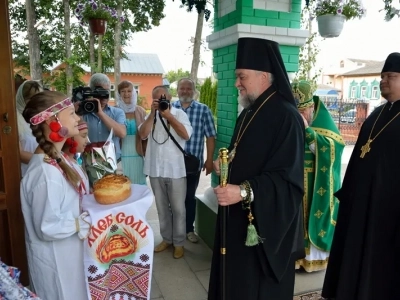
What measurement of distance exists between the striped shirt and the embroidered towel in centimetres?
161

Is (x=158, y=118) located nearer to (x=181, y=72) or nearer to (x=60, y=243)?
(x=60, y=243)

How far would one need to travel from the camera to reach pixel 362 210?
7.80 ft

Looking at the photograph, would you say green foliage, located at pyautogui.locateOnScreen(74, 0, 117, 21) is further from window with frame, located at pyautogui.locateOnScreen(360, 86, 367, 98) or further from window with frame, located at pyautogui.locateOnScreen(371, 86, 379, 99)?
window with frame, located at pyautogui.locateOnScreen(360, 86, 367, 98)

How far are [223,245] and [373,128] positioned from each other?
4.67 ft

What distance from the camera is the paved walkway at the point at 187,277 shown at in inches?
110

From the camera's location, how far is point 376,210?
228 centimetres

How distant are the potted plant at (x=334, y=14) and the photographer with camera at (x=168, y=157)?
1996 millimetres

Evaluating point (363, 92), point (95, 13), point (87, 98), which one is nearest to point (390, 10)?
point (87, 98)

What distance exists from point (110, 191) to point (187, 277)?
1.64 m

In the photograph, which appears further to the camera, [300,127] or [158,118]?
[158,118]

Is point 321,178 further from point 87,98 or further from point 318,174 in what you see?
point 87,98

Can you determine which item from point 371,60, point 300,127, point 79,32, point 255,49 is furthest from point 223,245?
point 371,60

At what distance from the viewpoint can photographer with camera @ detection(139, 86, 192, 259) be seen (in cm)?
317

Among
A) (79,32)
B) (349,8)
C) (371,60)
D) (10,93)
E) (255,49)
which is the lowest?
(10,93)
